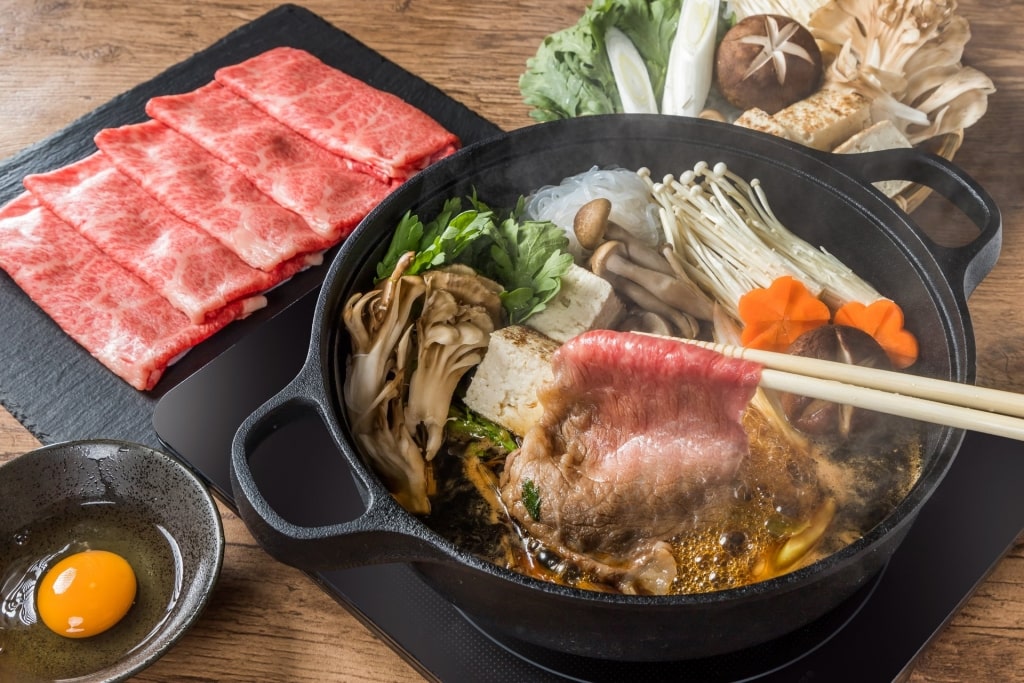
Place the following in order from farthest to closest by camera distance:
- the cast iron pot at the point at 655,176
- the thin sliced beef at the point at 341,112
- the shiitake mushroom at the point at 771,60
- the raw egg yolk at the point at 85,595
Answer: the thin sliced beef at the point at 341,112 → the shiitake mushroom at the point at 771,60 → the raw egg yolk at the point at 85,595 → the cast iron pot at the point at 655,176

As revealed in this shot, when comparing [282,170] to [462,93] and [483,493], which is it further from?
[483,493]

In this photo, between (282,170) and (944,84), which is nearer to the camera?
(944,84)

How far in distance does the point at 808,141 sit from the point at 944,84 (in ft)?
2.03

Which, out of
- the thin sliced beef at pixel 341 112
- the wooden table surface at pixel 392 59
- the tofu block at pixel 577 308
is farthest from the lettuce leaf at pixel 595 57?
the tofu block at pixel 577 308

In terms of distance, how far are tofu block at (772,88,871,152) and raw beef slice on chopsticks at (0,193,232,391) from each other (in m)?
1.74

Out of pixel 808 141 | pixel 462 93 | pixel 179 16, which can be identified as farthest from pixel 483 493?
pixel 179 16

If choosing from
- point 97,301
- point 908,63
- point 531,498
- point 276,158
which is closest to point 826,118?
point 908,63

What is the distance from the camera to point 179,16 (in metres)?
3.77

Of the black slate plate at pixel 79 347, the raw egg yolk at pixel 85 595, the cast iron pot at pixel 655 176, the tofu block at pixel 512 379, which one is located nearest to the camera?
the cast iron pot at pixel 655 176

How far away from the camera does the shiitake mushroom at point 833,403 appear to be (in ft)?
6.68

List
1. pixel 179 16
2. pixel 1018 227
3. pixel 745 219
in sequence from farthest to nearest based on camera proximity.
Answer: pixel 179 16, pixel 1018 227, pixel 745 219

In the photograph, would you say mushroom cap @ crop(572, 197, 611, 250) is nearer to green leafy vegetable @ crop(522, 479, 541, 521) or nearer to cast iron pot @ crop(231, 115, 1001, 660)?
cast iron pot @ crop(231, 115, 1001, 660)

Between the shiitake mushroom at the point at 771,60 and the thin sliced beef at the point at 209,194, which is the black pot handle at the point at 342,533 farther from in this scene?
the shiitake mushroom at the point at 771,60

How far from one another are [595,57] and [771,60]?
1.87 ft
